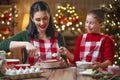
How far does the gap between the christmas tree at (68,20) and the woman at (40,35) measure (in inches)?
150

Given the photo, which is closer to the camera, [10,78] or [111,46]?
[10,78]

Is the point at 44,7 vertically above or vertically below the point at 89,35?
above

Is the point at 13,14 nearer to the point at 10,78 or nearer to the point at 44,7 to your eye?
the point at 44,7

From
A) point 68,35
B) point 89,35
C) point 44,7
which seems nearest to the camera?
point 44,7

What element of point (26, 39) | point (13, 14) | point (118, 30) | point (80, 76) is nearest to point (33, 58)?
point (26, 39)

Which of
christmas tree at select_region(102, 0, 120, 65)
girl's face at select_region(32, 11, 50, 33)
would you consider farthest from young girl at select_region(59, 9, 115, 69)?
christmas tree at select_region(102, 0, 120, 65)

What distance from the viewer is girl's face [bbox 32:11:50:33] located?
7.13 ft

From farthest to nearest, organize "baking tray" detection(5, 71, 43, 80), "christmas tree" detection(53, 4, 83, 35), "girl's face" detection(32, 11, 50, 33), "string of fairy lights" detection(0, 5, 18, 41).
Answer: "christmas tree" detection(53, 4, 83, 35) → "string of fairy lights" detection(0, 5, 18, 41) → "girl's face" detection(32, 11, 50, 33) → "baking tray" detection(5, 71, 43, 80)

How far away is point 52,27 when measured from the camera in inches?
92.5

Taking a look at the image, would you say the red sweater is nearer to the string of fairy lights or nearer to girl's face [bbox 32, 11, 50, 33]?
girl's face [bbox 32, 11, 50, 33]

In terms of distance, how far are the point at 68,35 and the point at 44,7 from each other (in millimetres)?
4052

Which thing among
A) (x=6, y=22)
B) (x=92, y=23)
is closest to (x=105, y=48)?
(x=92, y=23)

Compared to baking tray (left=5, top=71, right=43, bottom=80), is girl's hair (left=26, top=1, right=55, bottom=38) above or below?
above

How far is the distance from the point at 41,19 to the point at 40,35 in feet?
0.60
